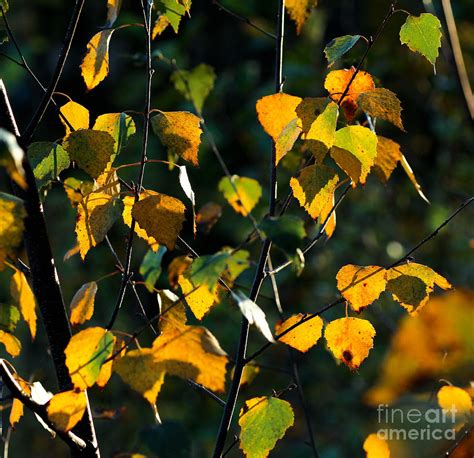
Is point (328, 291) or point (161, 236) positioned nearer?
point (161, 236)

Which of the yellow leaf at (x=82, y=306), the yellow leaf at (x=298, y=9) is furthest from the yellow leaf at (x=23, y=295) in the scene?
the yellow leaf at (x=298, y=9)

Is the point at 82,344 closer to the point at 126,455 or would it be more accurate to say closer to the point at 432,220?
the point at 126,455

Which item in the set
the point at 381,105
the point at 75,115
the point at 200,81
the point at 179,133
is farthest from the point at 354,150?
the point at 200,81

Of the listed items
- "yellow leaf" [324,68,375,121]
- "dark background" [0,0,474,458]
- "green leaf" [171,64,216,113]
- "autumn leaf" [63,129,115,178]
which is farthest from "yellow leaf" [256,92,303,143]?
"dark background" [0,0,474,458]

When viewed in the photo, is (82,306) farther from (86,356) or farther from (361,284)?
(361,284)

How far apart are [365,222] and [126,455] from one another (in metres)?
2.28

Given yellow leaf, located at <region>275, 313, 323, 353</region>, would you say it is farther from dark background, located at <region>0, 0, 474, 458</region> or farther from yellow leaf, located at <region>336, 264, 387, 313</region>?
dark background, located at <region>0, 0, 474, 458</region>

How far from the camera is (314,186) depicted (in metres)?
0.71

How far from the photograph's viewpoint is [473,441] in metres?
0.97

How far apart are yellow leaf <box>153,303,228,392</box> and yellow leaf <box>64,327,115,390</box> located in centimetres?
5

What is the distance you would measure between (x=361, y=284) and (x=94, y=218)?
263 mm

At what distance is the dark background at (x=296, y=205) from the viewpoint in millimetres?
2822

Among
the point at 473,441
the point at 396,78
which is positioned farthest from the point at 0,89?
the point at 396,78

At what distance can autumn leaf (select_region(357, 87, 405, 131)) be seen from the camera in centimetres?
71
